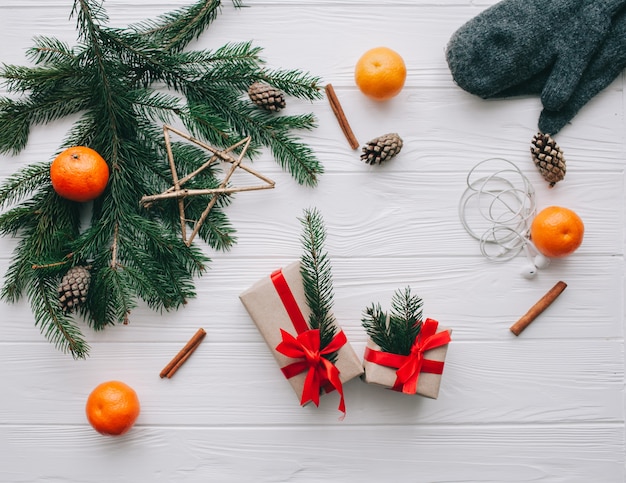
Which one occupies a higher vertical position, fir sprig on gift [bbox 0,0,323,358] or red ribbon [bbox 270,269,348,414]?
fir sprig on gift [bbox 0,0,323,358]

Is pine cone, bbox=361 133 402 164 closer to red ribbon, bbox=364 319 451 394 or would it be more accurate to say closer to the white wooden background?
the white wooden background

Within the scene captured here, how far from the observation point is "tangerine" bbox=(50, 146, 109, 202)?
94cm

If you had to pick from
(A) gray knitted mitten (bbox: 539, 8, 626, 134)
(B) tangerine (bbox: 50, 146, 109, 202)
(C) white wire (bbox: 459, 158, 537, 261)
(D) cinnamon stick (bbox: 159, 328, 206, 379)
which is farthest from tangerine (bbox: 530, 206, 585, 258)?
(B) tangerine (bbox: 50, 146, 109, 202)

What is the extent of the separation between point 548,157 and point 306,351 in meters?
0.58

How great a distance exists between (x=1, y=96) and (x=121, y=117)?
0.86 feet

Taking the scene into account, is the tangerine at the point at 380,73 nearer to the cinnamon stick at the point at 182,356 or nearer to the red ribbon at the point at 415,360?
the red ribbon at the point at 415,360

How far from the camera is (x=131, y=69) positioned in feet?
3.41

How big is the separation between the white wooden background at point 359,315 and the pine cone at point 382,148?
1.3 inches

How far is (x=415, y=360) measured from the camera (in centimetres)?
Answer: 98

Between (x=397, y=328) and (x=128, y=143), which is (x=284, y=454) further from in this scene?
(x=128, y=143)

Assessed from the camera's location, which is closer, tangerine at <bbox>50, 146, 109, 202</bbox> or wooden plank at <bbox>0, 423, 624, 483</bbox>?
tangerine at <bbox>50, 146, 109, 202</bbox>

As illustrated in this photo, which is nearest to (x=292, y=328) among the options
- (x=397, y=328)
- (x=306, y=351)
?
(x=306, y=351)

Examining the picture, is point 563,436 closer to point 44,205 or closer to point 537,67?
point 537,67

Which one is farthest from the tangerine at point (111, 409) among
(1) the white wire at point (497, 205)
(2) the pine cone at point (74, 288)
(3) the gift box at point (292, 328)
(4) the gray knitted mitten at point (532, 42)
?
(4) the gray knitted mitten at point (532, 42)
